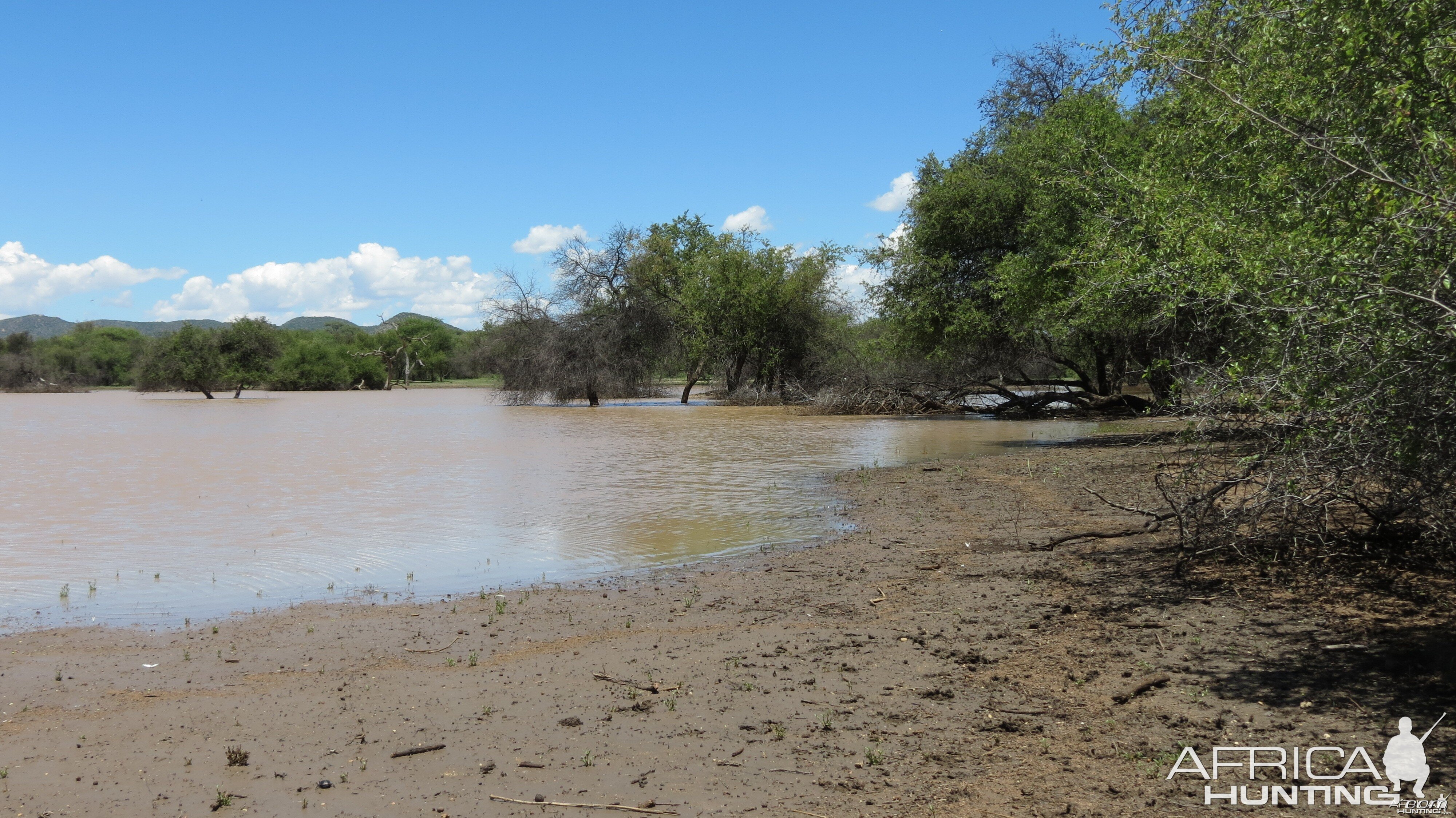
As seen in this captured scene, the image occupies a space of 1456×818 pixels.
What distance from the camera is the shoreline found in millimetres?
4027

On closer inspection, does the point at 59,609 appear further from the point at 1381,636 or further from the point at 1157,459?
the point at 1157,459

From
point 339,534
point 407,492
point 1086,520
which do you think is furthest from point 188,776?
point 407,492

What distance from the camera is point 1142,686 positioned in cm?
491

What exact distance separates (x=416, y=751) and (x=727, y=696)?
5.21ft

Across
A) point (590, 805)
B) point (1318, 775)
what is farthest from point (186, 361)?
point (1318, 775)

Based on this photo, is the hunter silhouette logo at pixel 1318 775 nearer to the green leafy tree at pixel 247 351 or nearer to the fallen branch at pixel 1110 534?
the fallen branch at pixel 1110 534

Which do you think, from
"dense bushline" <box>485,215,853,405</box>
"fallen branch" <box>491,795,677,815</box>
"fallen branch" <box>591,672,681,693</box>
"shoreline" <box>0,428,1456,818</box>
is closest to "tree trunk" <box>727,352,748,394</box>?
"dense bushline" <box>485,215,853,405</box>

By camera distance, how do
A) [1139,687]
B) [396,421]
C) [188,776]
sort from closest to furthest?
[188,776] < [1139,687] < [396,421]

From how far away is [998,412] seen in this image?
31109mm

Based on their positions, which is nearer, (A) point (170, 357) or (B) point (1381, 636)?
(B) point (1381, 636)

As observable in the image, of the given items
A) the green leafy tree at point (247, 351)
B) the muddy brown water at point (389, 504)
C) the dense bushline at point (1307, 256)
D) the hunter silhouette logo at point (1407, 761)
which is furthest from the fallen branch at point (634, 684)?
the green leafy tree at point (247, 351)

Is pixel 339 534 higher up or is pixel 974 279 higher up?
pixel 974 279

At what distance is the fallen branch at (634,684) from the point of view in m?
5.23

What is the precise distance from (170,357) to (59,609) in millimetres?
59016
